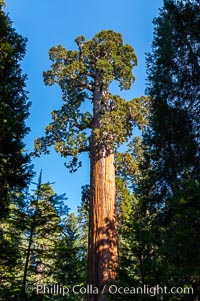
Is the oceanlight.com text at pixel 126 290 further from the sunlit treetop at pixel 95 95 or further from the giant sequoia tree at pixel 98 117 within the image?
the sunlit treetop at pixel 95 95

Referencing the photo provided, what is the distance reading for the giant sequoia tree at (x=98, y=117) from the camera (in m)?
8.48

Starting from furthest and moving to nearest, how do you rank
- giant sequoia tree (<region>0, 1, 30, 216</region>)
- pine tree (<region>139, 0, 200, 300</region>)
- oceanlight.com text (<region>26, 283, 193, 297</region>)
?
pine tree (<region>139, 0, 200, 300</region>) → giant sequoia tree (<region>0, 1, 30, 216</region>) → oceanlight.com text (<region>26, 283, 193, 297</region>)

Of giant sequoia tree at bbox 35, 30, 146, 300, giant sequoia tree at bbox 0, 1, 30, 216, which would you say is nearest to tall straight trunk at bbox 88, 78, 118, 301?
giant sequoia tree at bbox 35, 30, 146, 300

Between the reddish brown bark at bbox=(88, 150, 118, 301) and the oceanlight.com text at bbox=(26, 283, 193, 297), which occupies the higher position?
the reddish brown bark at bbox=(88, 150, 118, 301)

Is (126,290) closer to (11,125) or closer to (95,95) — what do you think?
(11,125)

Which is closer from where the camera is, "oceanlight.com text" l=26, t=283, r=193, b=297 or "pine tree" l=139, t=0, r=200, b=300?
"oceanlight.com text" l=26, t=283, r=193, b=297

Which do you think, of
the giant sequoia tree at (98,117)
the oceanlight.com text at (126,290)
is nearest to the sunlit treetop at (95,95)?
the giant sequoia tree at (98,117)

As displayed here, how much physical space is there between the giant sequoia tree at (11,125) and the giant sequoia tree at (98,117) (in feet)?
7.85

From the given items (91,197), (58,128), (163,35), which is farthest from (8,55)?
(163,35)

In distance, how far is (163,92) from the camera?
9742mm

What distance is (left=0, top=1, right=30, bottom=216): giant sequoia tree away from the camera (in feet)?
23.4

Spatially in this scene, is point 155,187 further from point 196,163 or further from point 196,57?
point 196,57

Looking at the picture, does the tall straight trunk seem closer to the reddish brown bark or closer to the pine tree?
the reddish brown bark

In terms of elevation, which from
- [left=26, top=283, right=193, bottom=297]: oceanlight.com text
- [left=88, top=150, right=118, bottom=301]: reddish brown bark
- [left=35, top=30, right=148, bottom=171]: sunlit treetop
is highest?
[left=35, top=30, right=148, bottom=171]: sunlit treetop
